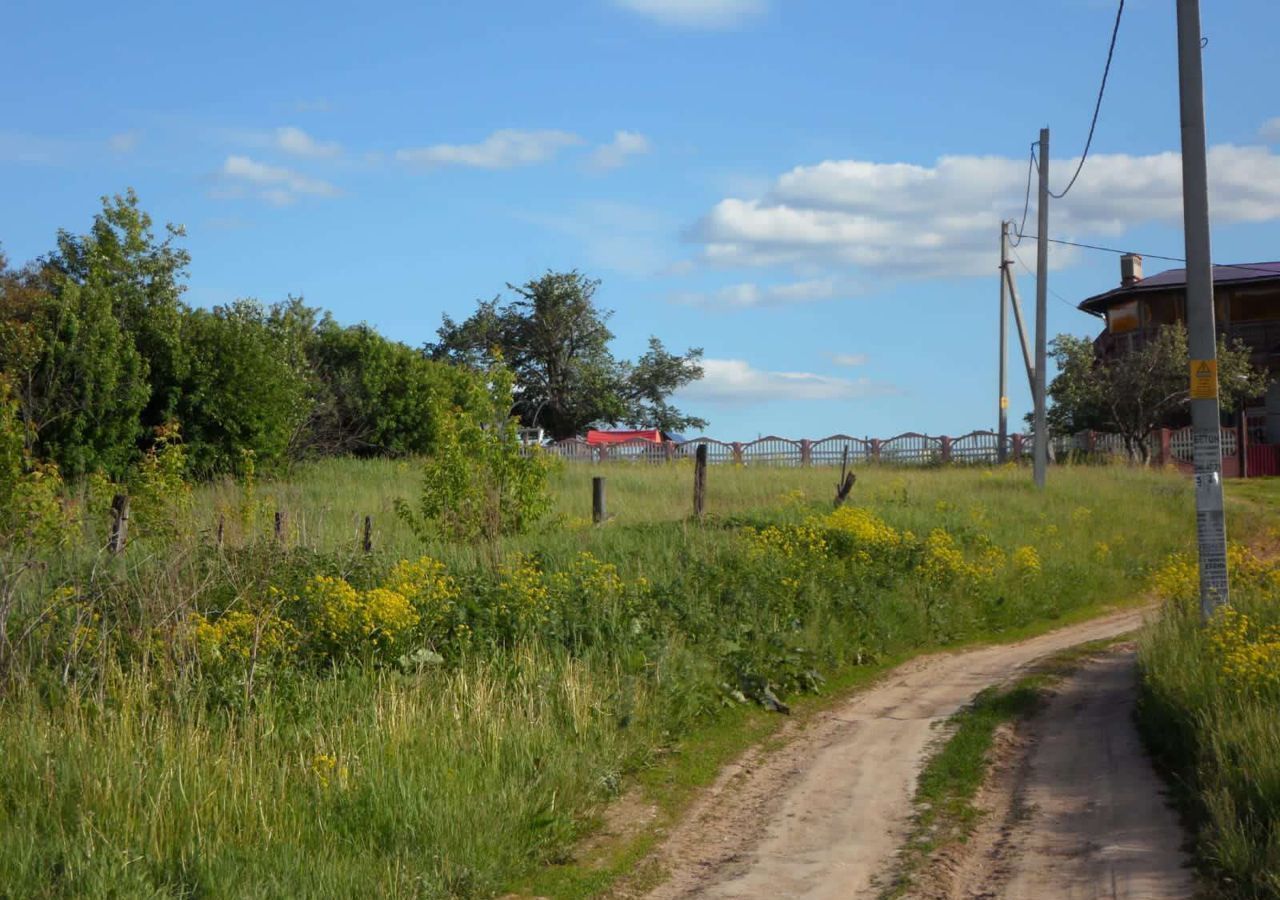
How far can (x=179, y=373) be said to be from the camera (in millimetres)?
33094

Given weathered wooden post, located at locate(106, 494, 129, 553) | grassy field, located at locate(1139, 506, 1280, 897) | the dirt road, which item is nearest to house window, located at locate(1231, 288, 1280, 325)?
grassy field, located at locate(1139, 506, 1280, 897)

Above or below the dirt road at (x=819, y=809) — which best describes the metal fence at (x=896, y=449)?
above

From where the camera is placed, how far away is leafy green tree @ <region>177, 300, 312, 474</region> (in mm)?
33656

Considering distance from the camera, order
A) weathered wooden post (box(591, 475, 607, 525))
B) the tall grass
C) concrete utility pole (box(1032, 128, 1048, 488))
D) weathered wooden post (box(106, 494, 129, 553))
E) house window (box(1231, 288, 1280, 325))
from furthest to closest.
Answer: house window (box(1231, 288, 1280, 325))
concrete utility pole (box(1032, 128, 1048, 488))
weathered wooden post (box(591, 475, 607, 525))
weathered wooden post (box(106, 494, 129, 553))
the tall grass

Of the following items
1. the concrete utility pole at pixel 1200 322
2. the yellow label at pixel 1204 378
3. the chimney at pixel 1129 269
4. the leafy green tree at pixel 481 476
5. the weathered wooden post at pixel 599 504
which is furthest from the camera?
the chimney at pixel 1129 269

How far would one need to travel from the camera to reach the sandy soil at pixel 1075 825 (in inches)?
280

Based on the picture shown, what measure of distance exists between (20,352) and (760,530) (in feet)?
59.1

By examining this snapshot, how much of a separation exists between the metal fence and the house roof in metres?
7.61

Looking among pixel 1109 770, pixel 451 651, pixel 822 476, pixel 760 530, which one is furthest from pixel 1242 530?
pixel 451 651

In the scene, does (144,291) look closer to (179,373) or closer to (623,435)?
(179,373)

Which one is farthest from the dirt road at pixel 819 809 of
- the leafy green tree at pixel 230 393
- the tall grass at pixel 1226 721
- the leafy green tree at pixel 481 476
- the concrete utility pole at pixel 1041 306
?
the leafy green tree at pixel 230 393

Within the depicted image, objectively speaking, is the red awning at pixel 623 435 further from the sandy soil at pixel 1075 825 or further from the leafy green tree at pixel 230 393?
the sandy soil at pixel 1075 825

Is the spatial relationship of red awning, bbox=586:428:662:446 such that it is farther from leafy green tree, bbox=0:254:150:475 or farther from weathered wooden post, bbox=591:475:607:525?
weathered wooden post, bbox=591:475:607:525

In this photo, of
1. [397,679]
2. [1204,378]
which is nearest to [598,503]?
[1204,378]
